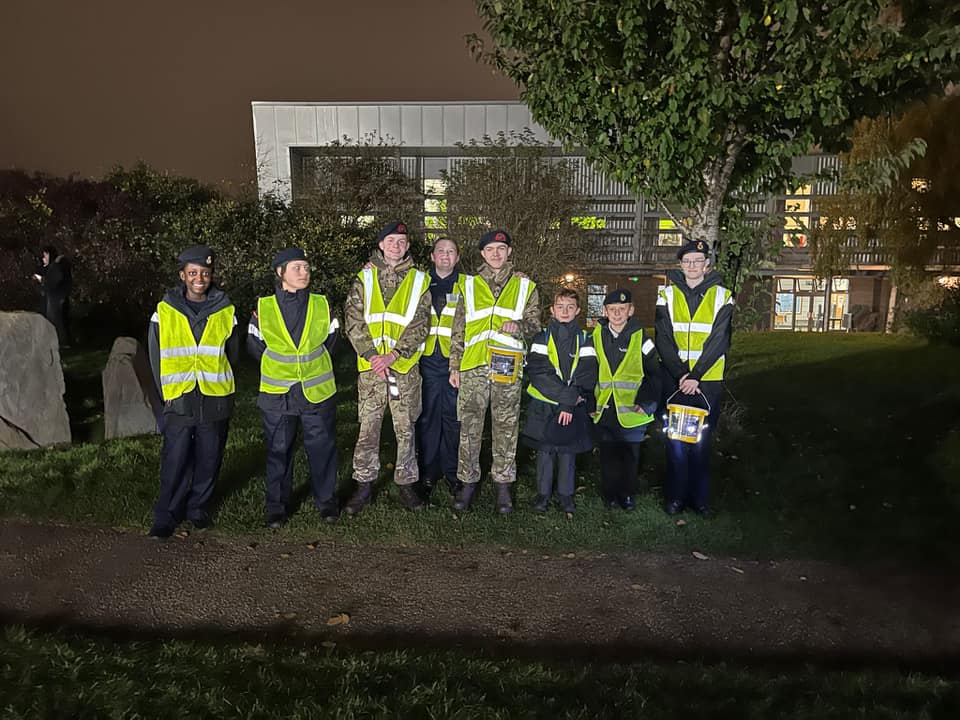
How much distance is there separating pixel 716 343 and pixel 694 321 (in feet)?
0.80

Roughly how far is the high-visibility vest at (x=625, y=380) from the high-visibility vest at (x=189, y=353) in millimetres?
2911

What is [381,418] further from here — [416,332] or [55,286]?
[55,286]

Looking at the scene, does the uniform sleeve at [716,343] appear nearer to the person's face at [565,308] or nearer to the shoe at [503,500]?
the person's face at [565,308]

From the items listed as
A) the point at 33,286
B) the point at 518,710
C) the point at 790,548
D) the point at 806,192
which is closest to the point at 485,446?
the point at 790,548

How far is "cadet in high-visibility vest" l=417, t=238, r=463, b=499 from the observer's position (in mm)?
5969

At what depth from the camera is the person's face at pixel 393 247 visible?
5.53m

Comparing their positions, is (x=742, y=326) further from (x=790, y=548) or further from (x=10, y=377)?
(x=10, y=377)

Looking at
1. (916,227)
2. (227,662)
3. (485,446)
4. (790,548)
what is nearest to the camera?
(227,662)

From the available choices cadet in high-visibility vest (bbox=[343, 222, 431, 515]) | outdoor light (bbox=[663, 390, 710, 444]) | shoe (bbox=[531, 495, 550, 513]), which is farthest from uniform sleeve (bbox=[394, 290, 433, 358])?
outdoor light (bbox=[663, 390, 710, 444])

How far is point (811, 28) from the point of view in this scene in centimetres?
636

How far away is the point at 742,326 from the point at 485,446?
11.9ft

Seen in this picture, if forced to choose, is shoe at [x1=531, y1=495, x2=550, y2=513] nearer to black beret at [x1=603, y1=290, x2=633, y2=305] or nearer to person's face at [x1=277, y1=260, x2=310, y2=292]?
black beret at [x1=603, y1=290, x2=633, y2=305]

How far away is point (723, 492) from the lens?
6410 millimetres

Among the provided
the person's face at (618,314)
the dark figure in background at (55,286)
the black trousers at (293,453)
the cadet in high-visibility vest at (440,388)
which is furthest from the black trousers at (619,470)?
the dark figure in background at (55,286)
